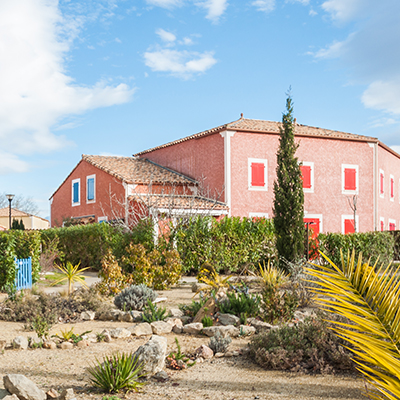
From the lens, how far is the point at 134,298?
9.02 meters

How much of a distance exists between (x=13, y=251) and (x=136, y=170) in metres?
13.7

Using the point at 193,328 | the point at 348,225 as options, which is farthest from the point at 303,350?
the point at 348,225

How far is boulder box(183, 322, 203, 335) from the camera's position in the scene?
23.7ft

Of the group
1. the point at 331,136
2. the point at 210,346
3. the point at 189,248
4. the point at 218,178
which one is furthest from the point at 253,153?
the point at 210,346

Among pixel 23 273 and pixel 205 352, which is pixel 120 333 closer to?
pixel 205 352

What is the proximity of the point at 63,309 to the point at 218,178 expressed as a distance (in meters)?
14.4

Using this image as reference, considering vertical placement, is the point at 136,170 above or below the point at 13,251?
above

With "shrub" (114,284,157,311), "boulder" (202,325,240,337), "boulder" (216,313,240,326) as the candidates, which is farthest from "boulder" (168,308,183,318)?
"boulder" (202,325,240,337)

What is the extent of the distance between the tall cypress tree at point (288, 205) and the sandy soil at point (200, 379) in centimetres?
839

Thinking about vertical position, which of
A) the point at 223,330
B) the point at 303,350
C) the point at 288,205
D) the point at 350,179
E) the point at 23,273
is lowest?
the point at 223,330

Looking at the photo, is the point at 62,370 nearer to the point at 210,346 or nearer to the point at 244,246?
the point at 210,346

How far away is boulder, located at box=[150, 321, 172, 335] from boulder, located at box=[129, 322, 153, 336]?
0.26 ft

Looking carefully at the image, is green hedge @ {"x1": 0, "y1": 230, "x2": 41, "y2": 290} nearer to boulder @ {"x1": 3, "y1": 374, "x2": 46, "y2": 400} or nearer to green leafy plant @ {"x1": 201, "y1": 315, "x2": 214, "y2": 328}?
green leafy plant @ {"x1": 201, "y1": 315, "x2": 214, "y2": 328}

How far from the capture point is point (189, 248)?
50.6ft
